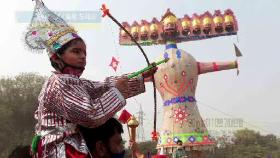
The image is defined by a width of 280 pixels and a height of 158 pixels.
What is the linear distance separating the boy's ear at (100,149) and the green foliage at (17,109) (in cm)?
2063

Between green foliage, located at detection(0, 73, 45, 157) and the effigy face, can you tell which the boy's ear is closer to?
the effigy face

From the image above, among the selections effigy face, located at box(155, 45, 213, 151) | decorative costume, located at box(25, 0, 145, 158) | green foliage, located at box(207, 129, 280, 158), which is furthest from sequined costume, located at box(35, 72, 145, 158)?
green foliage, located at box(207, 129, 280, 158)

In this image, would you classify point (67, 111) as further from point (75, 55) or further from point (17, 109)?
point (17, 109)

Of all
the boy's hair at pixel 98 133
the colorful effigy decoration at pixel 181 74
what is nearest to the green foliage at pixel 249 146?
the colorful effigy decoration at pixel 181 74

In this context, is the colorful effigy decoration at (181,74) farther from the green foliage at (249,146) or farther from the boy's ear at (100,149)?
the green foliage at (249,146)

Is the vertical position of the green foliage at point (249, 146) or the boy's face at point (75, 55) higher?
the boy's face at point (75, 55)

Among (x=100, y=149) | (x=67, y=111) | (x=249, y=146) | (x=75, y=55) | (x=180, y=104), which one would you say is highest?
(x=75, y=55)

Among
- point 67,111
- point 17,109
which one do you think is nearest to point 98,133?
point 67,111

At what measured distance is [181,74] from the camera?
1379 cm

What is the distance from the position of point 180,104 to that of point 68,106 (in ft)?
39.1

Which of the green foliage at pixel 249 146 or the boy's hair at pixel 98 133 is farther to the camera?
the green foliage at pixel 249 146

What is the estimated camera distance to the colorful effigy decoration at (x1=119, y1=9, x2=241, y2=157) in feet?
44.8

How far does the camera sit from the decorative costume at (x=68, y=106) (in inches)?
79.8

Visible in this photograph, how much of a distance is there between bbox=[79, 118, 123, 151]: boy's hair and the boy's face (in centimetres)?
33
